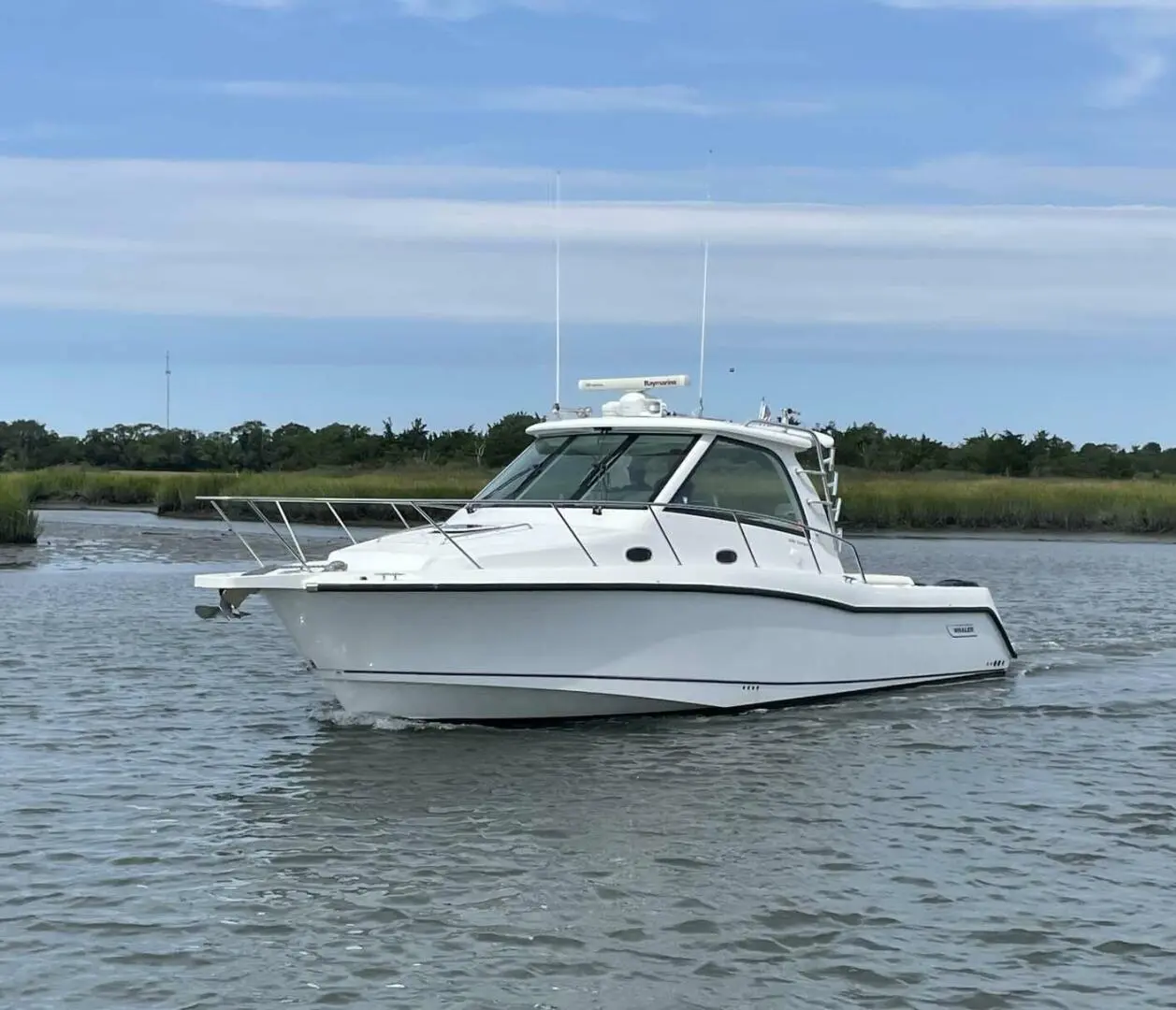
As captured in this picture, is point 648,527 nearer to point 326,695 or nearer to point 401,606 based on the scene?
point 401,606

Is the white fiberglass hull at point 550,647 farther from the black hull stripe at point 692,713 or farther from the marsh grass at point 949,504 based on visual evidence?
the marsh grass at point 949,504

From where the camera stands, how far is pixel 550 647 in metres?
11.0

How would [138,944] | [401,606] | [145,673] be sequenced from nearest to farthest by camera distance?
[138,944]
[401,606]
[145,673]

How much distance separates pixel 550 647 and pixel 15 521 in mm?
22435

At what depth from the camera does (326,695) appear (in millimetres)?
13188

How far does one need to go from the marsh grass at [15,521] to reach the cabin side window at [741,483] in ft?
70.0

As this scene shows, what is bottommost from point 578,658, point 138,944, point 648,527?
point 138,944

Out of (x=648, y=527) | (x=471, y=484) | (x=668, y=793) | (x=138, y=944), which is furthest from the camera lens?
(x=471, y=484)

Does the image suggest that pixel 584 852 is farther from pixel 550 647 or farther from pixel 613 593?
pixel 613 593

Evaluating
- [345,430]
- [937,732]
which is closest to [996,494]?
[937,732]

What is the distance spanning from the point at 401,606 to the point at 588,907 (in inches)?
148

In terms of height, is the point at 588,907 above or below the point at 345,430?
below

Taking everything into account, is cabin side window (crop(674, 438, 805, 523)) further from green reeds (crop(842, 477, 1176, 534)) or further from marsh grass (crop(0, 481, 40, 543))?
green reeds (crop(842, 477, 1176, 534))

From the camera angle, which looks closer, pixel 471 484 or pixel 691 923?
pixel 691 923
